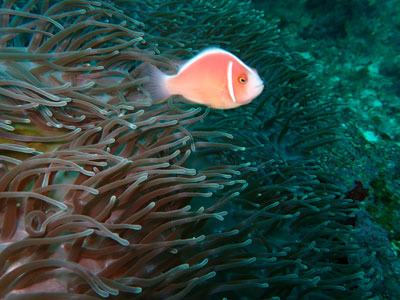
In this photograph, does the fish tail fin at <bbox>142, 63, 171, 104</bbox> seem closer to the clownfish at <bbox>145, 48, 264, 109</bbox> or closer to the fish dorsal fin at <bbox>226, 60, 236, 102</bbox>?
the clownfish at <bbox>145, 48, 264, 109</bbox>

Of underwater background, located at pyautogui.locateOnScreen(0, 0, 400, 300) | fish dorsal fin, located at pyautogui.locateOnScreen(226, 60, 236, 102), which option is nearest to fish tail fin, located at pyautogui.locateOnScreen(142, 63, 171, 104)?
underwater background, located at pyautogui.locateOnScreen(0, 0, 400, 300)

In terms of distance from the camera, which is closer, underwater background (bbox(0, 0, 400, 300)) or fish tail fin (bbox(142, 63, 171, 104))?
underwater background (bbox(0, 0, 400, 300))

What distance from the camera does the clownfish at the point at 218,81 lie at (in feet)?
5.09

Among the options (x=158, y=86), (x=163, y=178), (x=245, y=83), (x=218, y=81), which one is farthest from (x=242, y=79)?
(x=163, y=178)

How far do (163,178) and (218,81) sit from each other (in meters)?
0.66

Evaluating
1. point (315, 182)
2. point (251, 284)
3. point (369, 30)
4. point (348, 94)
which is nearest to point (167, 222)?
point (251, 284)

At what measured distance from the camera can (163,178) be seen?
1.81m

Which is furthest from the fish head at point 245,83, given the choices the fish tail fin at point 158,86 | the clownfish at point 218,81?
the fish tail fin at point 158,86

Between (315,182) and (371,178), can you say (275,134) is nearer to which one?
(315,182)

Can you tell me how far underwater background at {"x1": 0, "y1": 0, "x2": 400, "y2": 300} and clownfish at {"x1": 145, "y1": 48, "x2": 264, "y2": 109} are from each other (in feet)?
1.17

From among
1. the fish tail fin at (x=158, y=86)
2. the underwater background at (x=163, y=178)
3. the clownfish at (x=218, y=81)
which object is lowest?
the underwater background at (x=163, y=178)

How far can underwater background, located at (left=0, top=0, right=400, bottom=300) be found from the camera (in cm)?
156

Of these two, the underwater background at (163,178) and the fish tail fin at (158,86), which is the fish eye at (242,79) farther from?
the underwater background at (163,178)

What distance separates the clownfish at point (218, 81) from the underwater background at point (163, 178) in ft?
1.17
